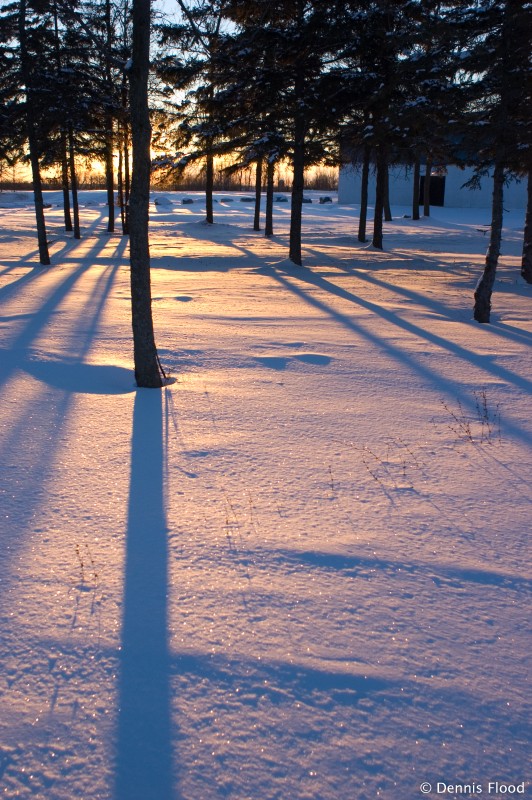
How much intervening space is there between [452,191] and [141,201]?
162 feet

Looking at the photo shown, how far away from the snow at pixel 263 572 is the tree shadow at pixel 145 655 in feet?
0.03

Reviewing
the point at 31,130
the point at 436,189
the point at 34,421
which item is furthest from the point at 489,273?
the point at 436,189

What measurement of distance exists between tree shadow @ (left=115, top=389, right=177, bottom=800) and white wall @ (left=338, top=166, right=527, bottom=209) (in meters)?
47.3

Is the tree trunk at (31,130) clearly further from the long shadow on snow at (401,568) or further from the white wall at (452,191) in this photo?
the white wall at (452,191)

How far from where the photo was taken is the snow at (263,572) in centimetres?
219

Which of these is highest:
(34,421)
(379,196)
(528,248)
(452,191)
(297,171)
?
(452,191)

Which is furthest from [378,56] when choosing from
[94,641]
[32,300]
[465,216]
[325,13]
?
[465,216]

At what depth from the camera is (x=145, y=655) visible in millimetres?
2641

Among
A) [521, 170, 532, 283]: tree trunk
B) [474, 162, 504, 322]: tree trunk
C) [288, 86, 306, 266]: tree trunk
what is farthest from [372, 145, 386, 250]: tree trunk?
[474, 162, 504, 322]: tree trunk

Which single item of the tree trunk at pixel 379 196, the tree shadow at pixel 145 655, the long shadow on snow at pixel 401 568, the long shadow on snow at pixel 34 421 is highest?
the tree trunk at pixel 379 196

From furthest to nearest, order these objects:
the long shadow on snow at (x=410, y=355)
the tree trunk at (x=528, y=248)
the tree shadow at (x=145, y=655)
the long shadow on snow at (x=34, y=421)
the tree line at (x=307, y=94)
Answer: the tree trunk at (x=528, y=248) < the tree line at (x=307, y=94) < the long shadow on snow at (x=410, y=355) < the long shadow on snow at (x=34, y=421) < the tree shadow at (x=145, y=655)

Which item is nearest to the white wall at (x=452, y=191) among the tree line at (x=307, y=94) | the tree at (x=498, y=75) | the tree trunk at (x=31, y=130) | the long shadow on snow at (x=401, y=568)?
the tree line at (x=307, y=94)

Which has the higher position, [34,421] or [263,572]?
[34,421]

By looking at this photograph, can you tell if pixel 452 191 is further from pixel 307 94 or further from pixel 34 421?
pixel 34 421
